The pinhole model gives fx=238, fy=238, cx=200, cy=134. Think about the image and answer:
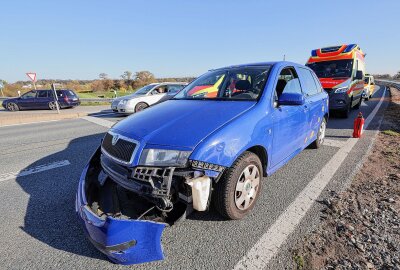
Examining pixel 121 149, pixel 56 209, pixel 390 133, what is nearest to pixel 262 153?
pixel 121 149

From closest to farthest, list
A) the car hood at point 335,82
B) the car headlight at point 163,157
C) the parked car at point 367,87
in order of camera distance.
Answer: the car headlight at point 163,157 < the car hood at point 335,82 < the parked car at point 367,87

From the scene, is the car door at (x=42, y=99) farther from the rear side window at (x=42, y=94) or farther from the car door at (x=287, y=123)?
the car door at (x=287, y=123)

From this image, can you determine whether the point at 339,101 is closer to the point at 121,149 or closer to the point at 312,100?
the point at 312,100

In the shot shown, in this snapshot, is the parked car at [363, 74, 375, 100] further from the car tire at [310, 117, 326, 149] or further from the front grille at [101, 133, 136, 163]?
the front grille at [101, 133, 136, 163]

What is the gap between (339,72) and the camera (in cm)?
921

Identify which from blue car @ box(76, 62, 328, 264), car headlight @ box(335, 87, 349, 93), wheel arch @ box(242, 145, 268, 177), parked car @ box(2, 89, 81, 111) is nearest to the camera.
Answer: blue car @ box(76, 62, 328, 264)

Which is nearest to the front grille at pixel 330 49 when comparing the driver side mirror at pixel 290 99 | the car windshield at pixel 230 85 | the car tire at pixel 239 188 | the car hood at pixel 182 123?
the car windshield at pixel 230 85

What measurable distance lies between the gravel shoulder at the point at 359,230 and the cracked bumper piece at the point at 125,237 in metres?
1.20

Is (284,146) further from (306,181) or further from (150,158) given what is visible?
(150,158)

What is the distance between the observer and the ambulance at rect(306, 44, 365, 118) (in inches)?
333

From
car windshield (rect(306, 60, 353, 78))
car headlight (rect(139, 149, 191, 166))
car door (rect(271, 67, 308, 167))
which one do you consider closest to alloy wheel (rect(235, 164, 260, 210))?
car door (rect(271, 67, 308, 167))

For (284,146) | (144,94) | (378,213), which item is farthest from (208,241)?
(144,94)

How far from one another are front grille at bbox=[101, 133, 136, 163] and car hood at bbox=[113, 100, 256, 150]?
8 centimetres

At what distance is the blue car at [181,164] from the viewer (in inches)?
76.4
